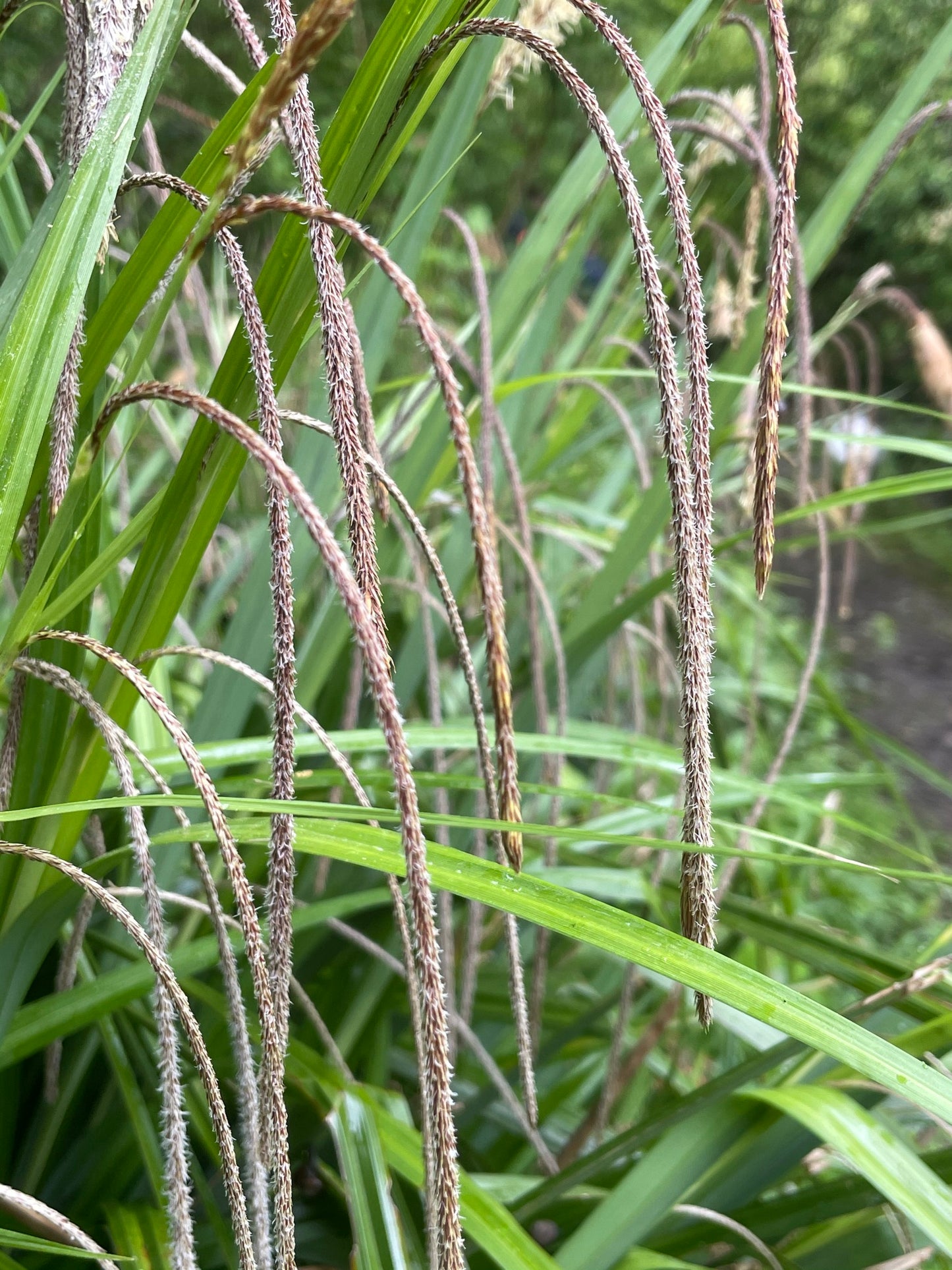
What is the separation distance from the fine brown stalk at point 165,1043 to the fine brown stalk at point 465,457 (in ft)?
0.36

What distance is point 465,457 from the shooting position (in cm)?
19

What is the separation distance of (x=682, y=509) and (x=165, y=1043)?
21cm

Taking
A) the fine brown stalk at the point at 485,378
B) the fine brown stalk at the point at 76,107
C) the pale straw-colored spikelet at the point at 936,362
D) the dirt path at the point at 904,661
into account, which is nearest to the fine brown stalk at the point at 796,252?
the fine brown stalk at the point at 485,378

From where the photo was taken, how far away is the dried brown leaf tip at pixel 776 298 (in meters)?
0.22

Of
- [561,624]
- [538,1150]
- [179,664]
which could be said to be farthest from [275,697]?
[179,664]

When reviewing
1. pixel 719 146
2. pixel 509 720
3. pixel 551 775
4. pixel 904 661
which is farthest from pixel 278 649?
pixel 904 661

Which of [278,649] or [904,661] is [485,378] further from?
[904,661]

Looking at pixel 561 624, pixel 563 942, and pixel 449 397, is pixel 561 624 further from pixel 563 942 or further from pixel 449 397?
pixel 449 397

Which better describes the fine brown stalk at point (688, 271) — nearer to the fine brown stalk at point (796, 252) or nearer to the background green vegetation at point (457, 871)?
the background green vegetation at point (457, 871)

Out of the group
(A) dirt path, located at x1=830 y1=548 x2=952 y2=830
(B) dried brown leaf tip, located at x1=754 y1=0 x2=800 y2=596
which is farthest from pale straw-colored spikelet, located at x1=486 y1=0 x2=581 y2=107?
(A) dirt path, located at x1=830 y1=548 x2=952 y2=830

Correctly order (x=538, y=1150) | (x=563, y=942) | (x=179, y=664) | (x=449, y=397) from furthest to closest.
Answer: (x=179, y=664), (x=563, y=942), (x=538, y=1150), (x=449, y=397)

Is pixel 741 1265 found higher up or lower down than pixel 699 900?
lower down

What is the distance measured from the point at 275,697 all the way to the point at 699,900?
125 mm

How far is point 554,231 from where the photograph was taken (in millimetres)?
630
